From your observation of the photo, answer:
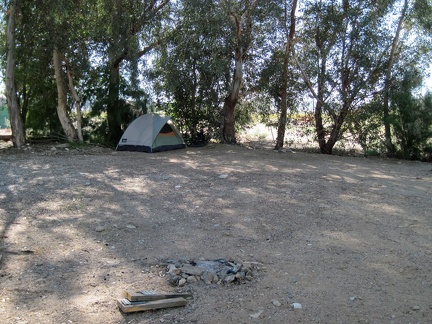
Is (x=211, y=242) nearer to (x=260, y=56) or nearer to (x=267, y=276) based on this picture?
(x=267, y=276)

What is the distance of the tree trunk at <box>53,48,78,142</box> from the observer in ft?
46.5

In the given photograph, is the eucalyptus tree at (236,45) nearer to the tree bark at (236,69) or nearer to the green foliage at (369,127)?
the tree bark at (236,69)

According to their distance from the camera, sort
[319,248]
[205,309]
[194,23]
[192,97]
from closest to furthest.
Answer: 1. [205,309]
2. [319,248]
3. [194,23]
4. [192,97]

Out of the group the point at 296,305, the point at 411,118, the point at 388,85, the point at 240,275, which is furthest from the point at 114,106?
the point at 296,305

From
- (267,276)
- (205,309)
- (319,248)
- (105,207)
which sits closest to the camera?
(205,309)

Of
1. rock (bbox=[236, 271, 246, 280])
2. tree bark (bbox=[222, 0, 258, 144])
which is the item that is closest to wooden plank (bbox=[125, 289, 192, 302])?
rock (bbox=[236, 271, 246, 280])

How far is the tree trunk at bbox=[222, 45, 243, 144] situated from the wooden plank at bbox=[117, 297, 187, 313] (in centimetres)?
1126

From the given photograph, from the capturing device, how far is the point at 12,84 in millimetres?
13484

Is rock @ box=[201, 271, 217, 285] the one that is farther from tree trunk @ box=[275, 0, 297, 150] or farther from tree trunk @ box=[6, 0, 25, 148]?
tree trunk @ box=[6, 0, 25, 148]

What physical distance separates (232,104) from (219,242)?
10556 millimetres

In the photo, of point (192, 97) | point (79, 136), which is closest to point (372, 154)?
point (192, 97)

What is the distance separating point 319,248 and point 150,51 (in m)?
11.3

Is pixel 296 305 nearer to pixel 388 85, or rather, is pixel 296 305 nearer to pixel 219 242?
pixel 219 242

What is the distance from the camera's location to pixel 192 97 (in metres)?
15.5
